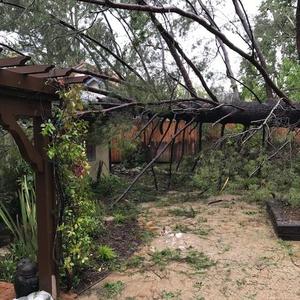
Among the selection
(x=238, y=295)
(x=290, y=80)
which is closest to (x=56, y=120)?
(x=238, y=295)

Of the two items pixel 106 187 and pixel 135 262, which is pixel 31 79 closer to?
pixel 135 262

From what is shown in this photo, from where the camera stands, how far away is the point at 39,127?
3584 mm

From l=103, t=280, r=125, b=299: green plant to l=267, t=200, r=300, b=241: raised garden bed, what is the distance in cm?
246

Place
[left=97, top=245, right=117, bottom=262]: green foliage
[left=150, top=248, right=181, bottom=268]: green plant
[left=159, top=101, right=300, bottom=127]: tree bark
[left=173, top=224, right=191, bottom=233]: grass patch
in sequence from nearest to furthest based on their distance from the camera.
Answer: [left=150, top=248, right=181, bottom=268]: green plant
[left=97, top=245, right=117, bottom=262]: green foliage
[left=173, top=224, right=191, bottom=233]: grass patch
[left=159, top=101, right=300, bottom=127]: tree bark

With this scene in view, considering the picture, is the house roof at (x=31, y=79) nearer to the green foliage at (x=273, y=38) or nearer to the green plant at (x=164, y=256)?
the green plant at (x=164, y=256)

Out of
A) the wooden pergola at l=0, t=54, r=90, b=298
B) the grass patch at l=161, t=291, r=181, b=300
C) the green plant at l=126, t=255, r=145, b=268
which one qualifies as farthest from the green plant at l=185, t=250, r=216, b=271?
the wooden pergola at l=0, t=54, r=90, b=298

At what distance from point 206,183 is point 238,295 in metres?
4.75

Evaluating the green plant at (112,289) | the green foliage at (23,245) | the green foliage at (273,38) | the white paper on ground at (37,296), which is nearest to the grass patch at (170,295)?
the green plant at (112,289)

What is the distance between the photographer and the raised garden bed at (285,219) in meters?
5.32

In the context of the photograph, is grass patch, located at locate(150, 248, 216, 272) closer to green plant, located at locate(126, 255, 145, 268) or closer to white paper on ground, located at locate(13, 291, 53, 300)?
green plant, located at locate(126, 255, 145, 268)

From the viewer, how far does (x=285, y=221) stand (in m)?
5.58

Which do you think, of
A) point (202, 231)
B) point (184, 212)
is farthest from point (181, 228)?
point (184, 212)

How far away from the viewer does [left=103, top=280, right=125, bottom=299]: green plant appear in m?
3.84

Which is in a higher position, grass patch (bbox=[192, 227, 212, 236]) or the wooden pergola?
the wooden pergola
